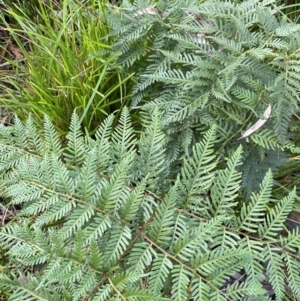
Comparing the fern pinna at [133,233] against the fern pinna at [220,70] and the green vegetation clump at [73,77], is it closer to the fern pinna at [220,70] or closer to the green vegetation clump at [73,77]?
the fern pinna at [220,70]

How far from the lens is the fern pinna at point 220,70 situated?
1397 mm

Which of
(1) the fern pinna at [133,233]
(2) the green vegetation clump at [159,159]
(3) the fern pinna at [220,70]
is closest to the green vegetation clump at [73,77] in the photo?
(2) the green vegetation clump at [159,159]

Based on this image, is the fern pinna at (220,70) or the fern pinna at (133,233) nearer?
the fern pinna at (133,233)

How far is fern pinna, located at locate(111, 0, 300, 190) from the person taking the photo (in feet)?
4.58

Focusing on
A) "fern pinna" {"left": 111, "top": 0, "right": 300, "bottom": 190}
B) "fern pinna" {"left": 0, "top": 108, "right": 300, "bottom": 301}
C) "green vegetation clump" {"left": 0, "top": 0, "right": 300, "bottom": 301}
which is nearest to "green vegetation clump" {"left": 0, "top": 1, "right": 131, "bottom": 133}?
"green vegetation clump" {"left": 0, "top": 0, "right": 300, "bottom": 301}

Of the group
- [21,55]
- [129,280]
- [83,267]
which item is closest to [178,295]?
[129,280]

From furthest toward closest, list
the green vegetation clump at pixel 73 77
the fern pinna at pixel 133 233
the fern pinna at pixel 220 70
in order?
the green vegetation clump at pixel 73 77 → the fern pinna at pixel 220 70 → the fern pinna at pixel 133 233

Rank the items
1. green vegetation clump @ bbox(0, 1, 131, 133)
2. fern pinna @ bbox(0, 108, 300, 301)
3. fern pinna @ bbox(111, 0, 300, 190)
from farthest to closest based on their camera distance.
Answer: green vegetation clump @ bbox(0, 1, 131, 133)
fern pinna @ bbox(111, 0, 300, 190)
fern pinna @ bbox(0, 108, 300, 301)

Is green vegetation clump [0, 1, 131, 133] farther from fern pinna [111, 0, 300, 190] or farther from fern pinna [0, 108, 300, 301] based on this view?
fern pinna [0, 108, 300, 301]

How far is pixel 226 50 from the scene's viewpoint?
151 centimetres

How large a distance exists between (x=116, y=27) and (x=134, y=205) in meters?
0.69

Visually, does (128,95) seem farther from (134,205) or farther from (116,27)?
(134,205)

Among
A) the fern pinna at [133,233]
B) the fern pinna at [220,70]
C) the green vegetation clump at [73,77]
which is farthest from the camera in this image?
the green vegetation clump at [73,77]

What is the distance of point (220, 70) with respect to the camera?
4.71ft
